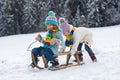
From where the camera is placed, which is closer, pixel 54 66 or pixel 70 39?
pixel 54 66

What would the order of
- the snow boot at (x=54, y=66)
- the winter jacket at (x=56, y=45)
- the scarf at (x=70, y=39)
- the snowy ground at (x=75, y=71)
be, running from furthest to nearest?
1. the scarf at (x=70, y=39)
2. the winter jacket at (x=56, y=45)
3. the snow boot at (x=54, y=66)
4. the snowy ground at (x=75, y=71)

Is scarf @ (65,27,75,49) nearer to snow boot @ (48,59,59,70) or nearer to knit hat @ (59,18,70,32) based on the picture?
knit hat @ (59,18,70,32)

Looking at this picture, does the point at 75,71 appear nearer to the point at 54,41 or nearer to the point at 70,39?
the point at 54,41

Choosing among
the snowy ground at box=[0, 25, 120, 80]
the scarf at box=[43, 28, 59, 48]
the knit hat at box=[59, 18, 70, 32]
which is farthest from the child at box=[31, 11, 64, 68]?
the snowy ground at box=[0, 25, 120, 80]

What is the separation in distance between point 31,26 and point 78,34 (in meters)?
17.1

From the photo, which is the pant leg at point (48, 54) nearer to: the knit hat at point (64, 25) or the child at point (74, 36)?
the child at point (74, 36)

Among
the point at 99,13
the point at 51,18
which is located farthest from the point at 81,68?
the point at 99,13

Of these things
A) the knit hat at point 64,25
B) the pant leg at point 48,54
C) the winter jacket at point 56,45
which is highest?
the knit hat at point 64,25

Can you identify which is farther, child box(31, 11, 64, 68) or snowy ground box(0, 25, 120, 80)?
child box(31, 11, 64, 68)

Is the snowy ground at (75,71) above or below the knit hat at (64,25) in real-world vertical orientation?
below

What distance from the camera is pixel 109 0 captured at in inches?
834

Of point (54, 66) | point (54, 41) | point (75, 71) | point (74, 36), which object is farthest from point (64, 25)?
point (75, 71)

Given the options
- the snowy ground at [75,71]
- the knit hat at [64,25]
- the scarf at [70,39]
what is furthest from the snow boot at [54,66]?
the knit hat at [64,25]

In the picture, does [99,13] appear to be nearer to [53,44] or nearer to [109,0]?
[109,0]
